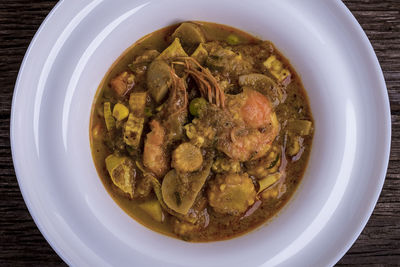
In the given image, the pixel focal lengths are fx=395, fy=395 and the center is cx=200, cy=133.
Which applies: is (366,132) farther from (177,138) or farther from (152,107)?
(152,107)

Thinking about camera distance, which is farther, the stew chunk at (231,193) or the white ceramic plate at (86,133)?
the stew chunk at (231,193)

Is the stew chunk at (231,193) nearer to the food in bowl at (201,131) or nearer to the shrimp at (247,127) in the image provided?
the food in bowl at (201,131)

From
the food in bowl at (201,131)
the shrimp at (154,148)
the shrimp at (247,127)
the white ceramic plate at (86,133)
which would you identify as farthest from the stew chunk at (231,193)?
the shrimp at (154,148)

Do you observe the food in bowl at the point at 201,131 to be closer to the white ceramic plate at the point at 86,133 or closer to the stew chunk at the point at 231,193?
the stew chunk at the point at 231,193

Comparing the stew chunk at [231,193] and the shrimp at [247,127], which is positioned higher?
the shrimp at [247,127]

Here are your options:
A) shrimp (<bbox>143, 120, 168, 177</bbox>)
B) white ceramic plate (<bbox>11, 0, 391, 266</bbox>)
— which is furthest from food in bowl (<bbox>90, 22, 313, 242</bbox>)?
white ceramic plate (<bbox>11, 0, 391, 266</bbox>)

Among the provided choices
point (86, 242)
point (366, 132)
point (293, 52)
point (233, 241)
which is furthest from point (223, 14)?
point (86, 242)
